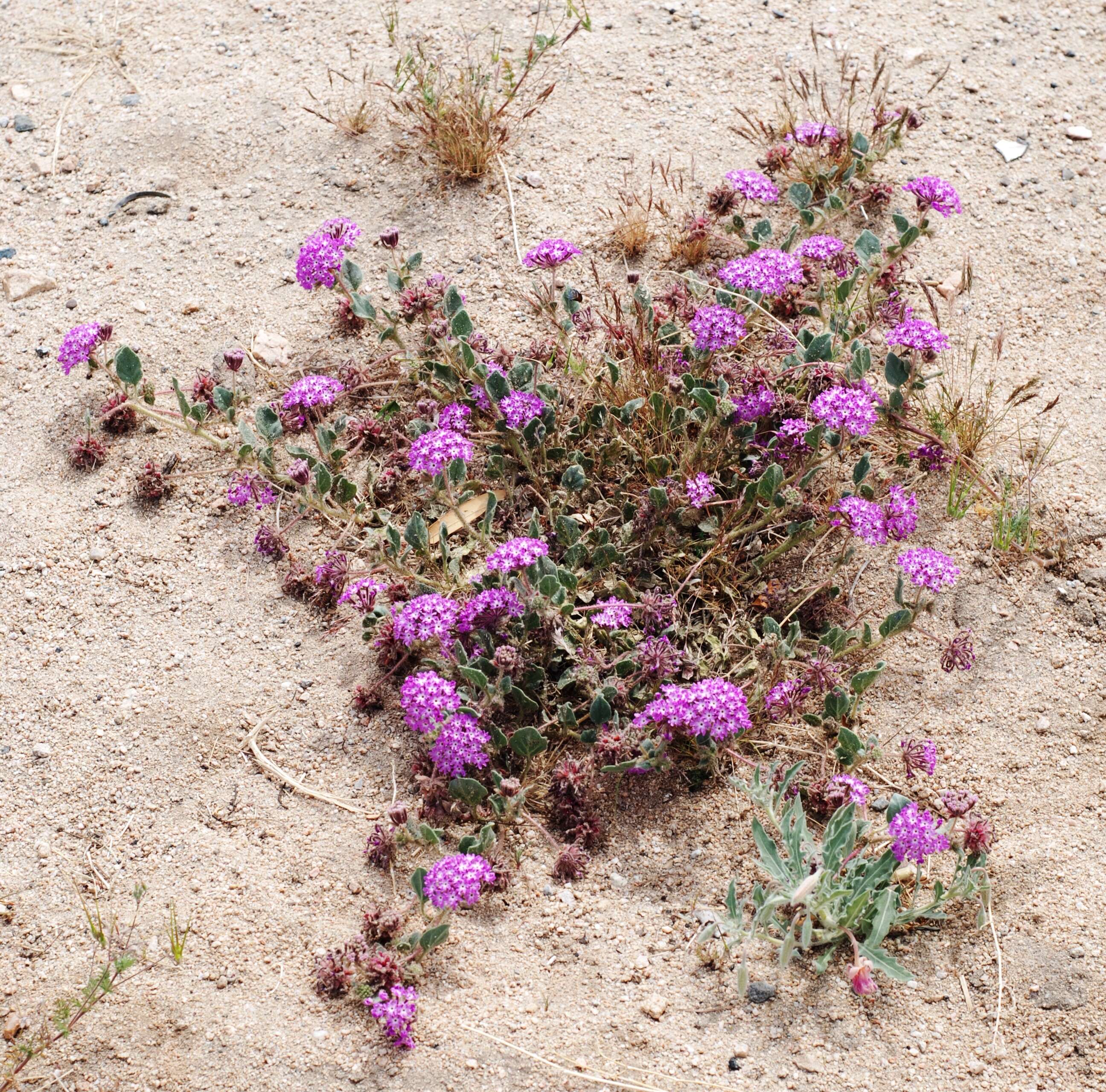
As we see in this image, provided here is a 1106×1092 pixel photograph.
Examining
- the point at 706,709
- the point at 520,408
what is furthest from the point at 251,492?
the point at 706,709

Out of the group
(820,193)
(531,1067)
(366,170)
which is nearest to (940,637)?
(531,1067)

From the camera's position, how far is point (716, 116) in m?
5.46

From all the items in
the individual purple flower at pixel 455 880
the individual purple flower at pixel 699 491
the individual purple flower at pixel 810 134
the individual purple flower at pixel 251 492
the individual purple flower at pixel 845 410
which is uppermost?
the individual purple flower at pixel 810 134

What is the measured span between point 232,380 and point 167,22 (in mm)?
2755

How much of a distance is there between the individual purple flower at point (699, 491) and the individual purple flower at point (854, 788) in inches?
38.1

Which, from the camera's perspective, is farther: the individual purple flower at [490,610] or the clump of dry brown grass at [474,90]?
the clump of dry brown grass at [474,90]

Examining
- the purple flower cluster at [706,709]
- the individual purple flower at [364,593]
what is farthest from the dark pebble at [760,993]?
the individual purple flower at [364,593]

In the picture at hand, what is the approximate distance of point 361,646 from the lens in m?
3.82

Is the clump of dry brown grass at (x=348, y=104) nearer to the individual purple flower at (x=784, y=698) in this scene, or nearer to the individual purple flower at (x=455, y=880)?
the individual purple flower at (x=784, y=698)

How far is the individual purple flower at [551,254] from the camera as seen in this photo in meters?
4.09

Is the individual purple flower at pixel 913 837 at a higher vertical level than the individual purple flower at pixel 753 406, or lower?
lower

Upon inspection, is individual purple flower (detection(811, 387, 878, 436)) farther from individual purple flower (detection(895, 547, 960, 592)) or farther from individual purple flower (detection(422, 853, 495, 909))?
individual purple flower (detection(422, 853, 495, 909))

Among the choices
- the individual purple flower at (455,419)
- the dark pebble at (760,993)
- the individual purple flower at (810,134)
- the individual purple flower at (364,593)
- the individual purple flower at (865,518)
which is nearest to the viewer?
the dark pebble at (760,993)

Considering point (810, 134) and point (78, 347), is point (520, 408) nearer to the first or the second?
point (78, 347)
